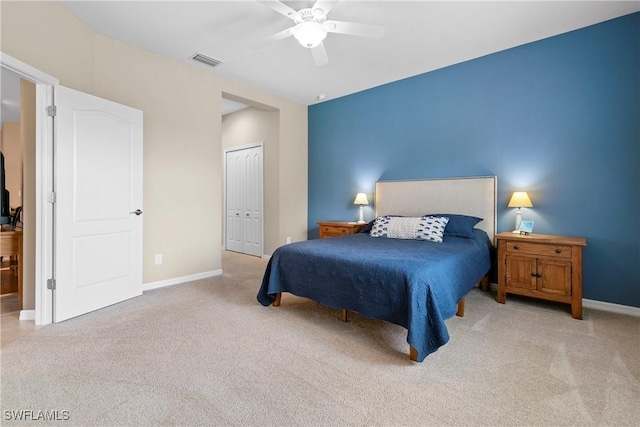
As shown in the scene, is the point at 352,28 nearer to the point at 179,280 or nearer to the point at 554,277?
the point at 554,277

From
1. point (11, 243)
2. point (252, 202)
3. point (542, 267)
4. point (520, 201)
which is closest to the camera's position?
point (11, 243)

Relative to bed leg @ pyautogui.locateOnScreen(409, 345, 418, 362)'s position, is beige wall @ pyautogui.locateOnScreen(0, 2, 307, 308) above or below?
above

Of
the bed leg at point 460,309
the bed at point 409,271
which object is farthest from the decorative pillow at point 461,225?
the bed leg at point 460,309

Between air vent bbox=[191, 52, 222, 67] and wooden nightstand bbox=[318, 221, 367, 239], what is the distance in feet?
8.77

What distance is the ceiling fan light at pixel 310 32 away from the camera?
238 centimetres

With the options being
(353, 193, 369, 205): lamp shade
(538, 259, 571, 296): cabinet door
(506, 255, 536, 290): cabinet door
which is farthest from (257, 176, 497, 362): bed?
(353, 193, 369, 205): lamp shade

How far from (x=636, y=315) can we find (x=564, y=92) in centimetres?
224

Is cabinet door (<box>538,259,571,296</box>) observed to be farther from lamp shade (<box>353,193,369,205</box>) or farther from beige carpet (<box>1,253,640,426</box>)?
lamp shade (<box>353,193,369,205</box>)

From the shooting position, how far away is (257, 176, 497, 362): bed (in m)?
1.96

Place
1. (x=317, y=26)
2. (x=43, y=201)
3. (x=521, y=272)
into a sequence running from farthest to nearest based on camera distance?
(x=521, y=272)
(x=43, y=201)
(x=317, y=26)

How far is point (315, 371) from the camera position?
187 centimetres

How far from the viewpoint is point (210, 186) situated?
13.6 feet

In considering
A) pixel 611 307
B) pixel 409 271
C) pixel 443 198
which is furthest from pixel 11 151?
pixel 611 307

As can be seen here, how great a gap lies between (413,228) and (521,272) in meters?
1.10
